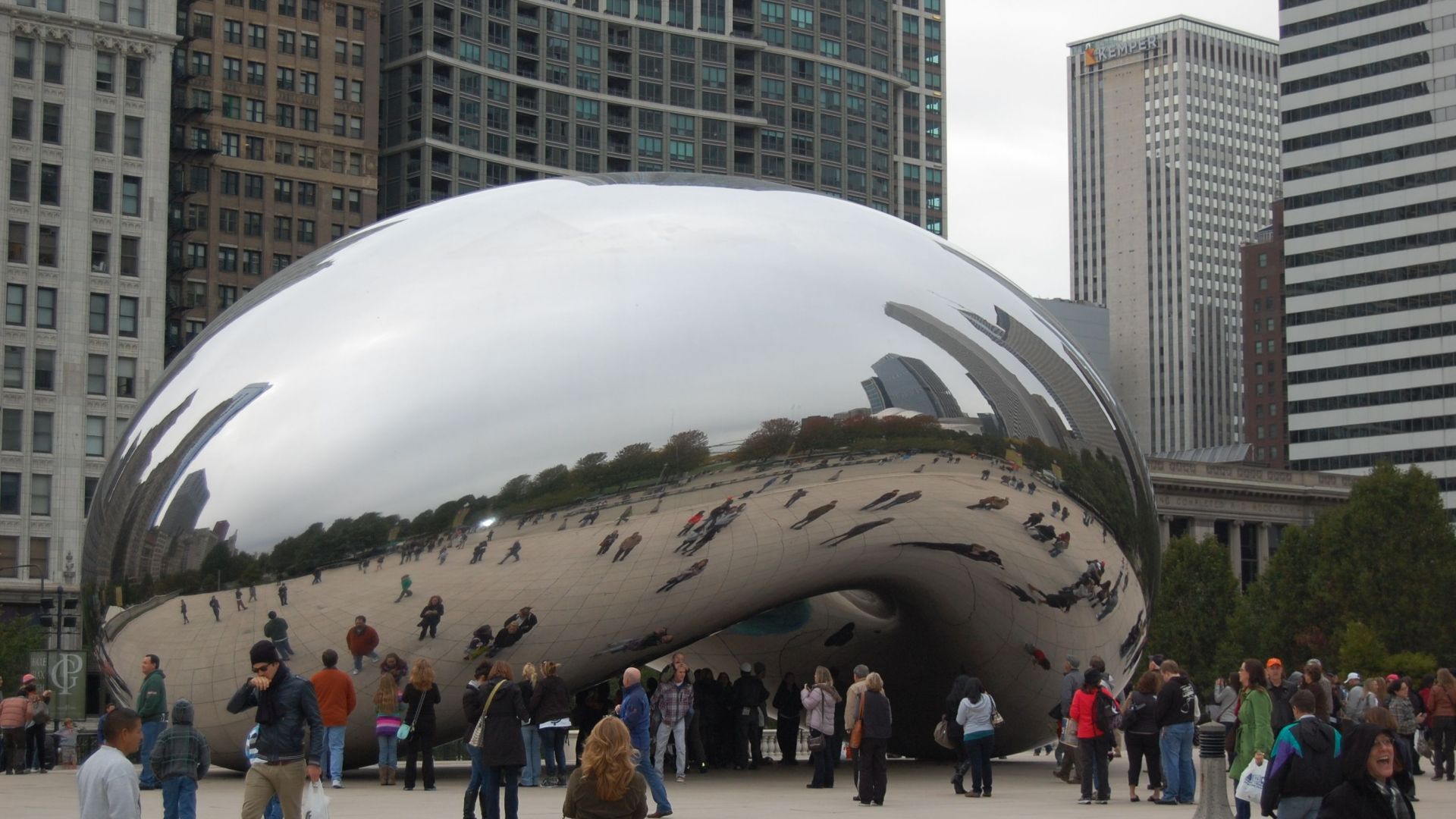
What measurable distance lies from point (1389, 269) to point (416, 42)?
6857 cm

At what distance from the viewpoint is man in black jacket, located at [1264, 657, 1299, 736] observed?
15438 mm

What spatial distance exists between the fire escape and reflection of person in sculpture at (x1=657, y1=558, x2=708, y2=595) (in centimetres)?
8018

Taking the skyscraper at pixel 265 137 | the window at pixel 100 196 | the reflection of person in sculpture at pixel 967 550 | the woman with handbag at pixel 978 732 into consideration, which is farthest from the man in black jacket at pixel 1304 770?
the skyscraper at pixel 265 137

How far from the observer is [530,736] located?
55.8 ft

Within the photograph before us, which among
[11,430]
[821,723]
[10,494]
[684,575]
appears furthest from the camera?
[11,430]

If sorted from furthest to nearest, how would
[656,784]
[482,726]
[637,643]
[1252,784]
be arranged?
[637,643] → [656,784] → [482,726] → [1252,784]

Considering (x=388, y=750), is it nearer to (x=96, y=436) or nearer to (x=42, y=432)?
(x=42, y=432)

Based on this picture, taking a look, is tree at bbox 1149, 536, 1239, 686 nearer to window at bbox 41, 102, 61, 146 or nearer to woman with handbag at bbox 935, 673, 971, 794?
window at bbox 41, 102, 61, 146

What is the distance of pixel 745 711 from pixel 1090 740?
462 centimetres

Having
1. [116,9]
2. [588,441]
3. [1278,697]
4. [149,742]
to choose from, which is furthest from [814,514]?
[116,9]

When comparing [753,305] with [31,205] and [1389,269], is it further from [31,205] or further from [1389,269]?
[1389,269]

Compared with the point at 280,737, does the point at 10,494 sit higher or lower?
higher

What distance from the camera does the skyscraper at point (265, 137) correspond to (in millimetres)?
99875

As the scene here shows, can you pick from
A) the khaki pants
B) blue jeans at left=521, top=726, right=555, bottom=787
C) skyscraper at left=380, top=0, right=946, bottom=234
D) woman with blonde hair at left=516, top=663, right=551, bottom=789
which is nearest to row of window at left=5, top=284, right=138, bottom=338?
skyscraper at left=380, top=0, right=946, bottom=234
